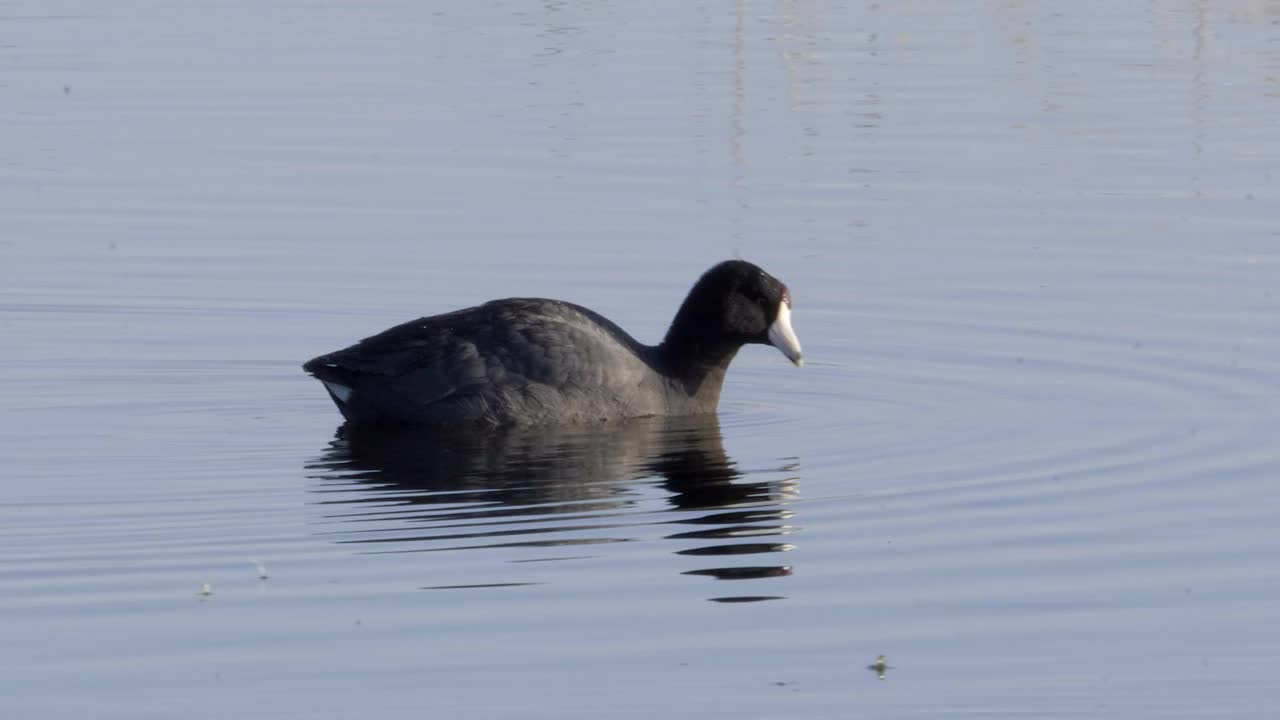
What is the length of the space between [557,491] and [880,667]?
3.26m

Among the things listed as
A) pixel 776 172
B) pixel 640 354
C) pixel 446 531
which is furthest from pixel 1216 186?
pixel 446 531

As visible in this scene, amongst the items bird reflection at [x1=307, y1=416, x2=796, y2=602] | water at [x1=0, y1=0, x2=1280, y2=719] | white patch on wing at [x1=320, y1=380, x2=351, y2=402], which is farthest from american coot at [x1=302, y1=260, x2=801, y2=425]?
water at [x1=0, y1=0, x2=1280, y2=719]

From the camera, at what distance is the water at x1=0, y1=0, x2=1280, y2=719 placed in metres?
8.08

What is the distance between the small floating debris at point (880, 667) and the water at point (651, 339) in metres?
0.04

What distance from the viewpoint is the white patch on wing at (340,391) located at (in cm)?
1263

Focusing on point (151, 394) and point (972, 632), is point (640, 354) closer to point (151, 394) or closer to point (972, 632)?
point (151, 394)

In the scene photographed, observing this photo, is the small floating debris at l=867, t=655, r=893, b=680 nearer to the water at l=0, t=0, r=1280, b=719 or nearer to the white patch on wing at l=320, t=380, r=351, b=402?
the water at l=0, t=0, r=1280, b=719

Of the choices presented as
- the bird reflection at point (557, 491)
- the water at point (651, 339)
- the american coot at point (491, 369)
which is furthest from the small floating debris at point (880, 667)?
the american coot at point (491, 369)

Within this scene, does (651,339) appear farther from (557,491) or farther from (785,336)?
(557,491)

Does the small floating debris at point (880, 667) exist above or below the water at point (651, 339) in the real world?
below

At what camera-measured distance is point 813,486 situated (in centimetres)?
1093

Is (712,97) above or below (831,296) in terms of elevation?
above

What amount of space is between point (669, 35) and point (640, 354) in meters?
13.3

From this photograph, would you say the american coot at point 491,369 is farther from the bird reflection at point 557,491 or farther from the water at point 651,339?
the water at point 651,339
